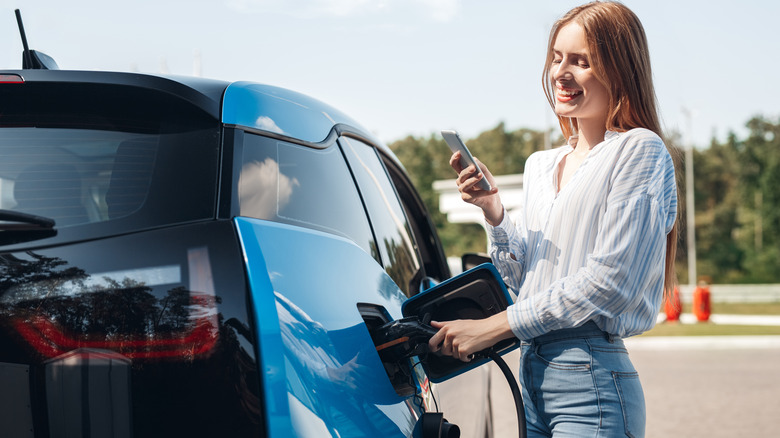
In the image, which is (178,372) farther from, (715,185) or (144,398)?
(715,185)

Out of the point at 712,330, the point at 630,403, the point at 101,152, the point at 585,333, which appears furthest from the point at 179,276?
the point at 712,330

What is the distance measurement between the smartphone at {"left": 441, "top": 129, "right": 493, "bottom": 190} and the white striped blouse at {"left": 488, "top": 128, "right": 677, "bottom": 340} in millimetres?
183

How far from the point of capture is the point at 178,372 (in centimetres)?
140

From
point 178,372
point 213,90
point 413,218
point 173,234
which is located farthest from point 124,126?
point 413,218

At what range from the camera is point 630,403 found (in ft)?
6.47

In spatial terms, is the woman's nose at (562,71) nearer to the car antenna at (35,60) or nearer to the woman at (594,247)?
the woman at (594,247)

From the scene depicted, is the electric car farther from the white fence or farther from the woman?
the white fence

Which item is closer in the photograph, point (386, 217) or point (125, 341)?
point (125, 341)

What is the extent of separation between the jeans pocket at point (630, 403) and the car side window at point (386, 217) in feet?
2.28

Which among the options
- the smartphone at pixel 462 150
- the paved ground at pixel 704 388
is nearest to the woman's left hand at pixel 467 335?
the smartphone at pixel 462 150

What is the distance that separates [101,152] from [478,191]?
41.3 inches

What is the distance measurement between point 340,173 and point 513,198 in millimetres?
17640

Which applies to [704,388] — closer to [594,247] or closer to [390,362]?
[594,247]

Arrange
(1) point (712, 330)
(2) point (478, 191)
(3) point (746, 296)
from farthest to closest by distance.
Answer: (3) point (746, 296) < (1) point (712, 330) < (2) point (478, 191)
